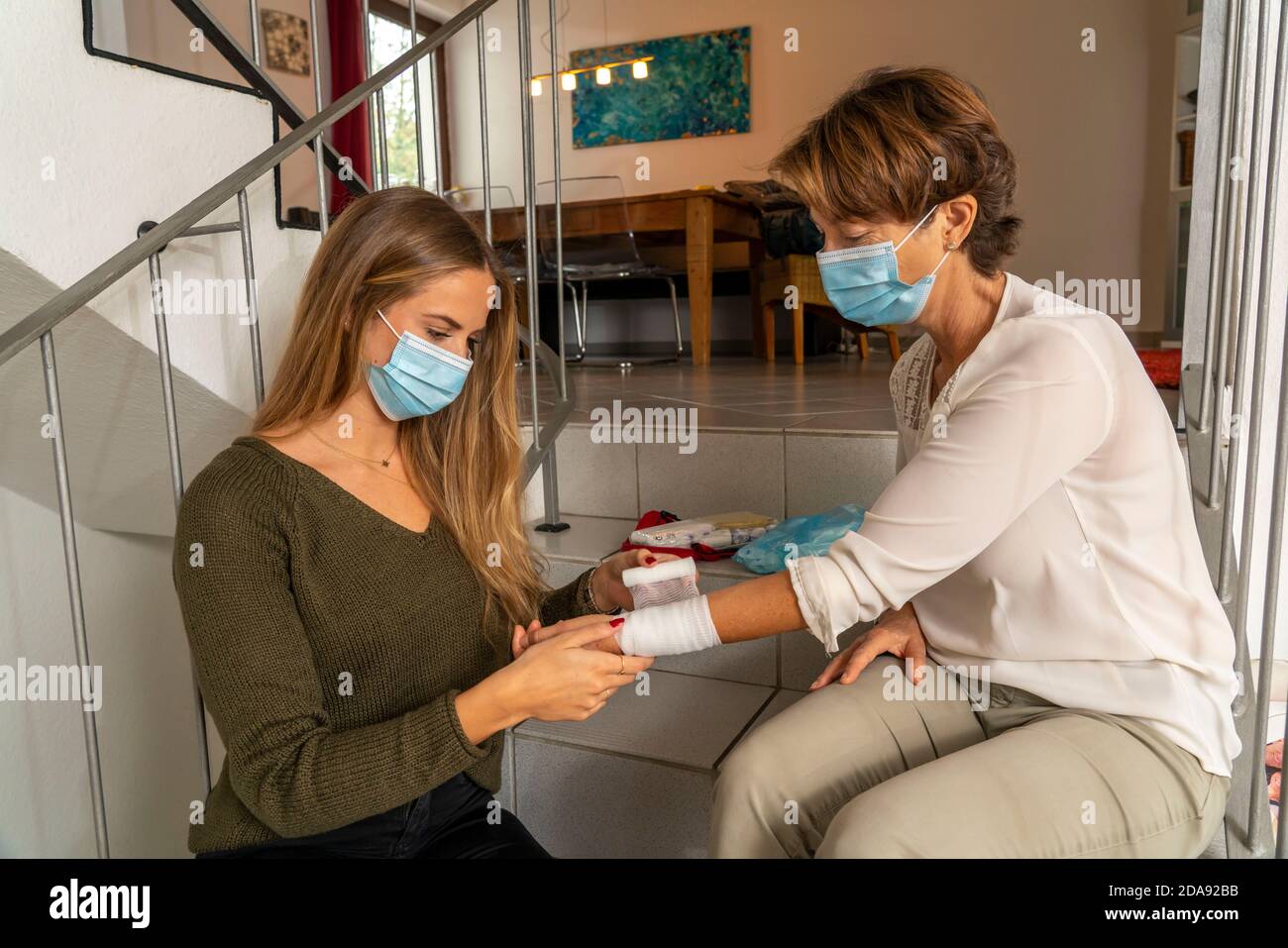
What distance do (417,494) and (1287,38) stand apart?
130 centimetres

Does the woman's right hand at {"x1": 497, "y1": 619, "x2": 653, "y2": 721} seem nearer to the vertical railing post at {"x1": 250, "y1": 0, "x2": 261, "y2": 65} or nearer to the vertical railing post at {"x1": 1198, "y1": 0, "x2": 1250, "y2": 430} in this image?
the vertical railing post at {"x1": 1198, "y1": 0, "x2": 1250, "y2": 430}

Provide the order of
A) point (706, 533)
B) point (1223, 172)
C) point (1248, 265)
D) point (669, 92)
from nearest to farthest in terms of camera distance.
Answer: point (1248, 265), point (1223, 172), point (706, 533), point (669, 92)

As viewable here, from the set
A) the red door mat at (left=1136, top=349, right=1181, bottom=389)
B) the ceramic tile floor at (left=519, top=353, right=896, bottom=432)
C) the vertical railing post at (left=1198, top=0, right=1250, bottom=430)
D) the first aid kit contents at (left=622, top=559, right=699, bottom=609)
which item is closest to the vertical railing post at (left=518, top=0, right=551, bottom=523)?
the ceramic tile floor at (left=519, top=353, right=896, bottom=432)

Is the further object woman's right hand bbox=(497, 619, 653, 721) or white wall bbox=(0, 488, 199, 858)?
white wall bbox=(0, 488, 199, 858)

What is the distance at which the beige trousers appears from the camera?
94 centimetres

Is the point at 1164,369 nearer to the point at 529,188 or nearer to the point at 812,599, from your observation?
the point at 529,188

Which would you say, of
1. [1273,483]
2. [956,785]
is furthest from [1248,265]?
[956,785]

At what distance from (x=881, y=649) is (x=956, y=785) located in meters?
0.29

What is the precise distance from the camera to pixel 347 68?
551 centimetres

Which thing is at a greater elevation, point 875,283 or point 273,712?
point 875,283

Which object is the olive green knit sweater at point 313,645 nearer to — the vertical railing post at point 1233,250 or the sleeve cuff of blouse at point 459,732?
the sleeve cuff of blouse at point 459,732

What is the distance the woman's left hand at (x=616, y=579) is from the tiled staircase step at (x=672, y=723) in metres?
0.35

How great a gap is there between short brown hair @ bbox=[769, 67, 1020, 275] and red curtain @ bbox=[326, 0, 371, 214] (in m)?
4.72

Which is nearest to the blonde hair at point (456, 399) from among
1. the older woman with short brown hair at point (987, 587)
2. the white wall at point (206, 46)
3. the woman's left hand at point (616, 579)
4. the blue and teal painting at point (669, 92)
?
the woman's left hand at point (616, 579)
